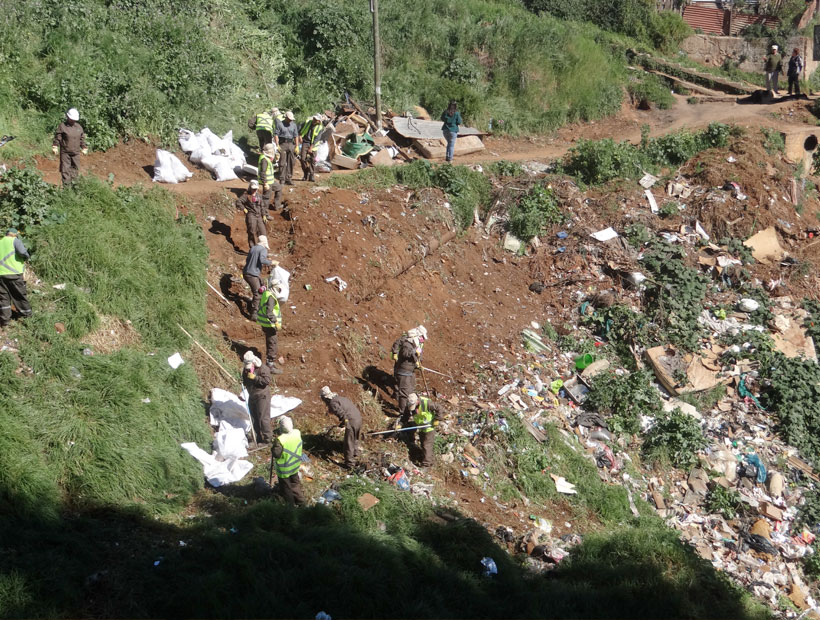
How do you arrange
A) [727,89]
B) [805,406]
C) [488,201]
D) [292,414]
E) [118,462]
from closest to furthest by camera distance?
1. [118,462]
2. [292,414]
3. [805,406]
4. [488,201]
5. [727,89]

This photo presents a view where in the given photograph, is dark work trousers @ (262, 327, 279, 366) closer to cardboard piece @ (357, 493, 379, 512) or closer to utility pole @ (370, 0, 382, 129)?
cardboard piece @ (357, 493, 379, 512)

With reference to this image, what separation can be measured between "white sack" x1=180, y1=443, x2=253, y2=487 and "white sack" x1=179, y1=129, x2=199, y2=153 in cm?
734

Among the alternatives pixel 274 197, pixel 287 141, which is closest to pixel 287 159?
pixel 287 141

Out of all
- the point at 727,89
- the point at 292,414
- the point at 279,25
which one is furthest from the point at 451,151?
the point at 727,89

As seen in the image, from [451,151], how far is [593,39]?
997cm

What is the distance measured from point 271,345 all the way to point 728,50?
22.4 metres

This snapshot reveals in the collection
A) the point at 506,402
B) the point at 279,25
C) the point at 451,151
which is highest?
the point at 279,25

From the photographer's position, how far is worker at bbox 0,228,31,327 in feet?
27.1

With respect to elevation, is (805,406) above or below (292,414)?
below

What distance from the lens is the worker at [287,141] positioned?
13.2 meters

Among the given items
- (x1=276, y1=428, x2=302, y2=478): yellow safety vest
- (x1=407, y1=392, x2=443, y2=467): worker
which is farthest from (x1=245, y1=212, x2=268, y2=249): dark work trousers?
(x1=276, y1=428, x2=302, y2=478): yellow safety vest

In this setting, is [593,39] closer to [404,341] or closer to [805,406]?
[805,406]

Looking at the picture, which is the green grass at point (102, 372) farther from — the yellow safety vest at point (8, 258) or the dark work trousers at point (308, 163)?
the dark work trousers at point (308, 163)

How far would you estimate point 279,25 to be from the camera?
18.2 meters
